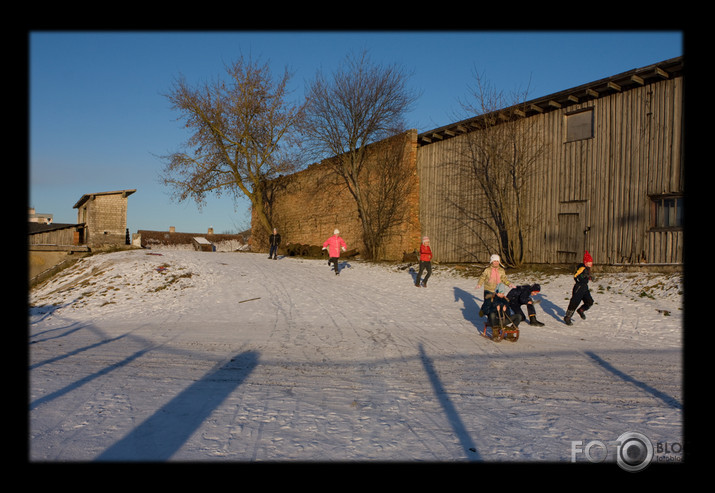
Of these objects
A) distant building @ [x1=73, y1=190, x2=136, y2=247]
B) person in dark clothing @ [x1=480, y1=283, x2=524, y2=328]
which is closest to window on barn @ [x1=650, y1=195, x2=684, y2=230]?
person in dark clothing @ [x1=480, y1=283, x2=524, y2=328]

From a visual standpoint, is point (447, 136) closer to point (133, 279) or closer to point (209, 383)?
point (133, 279)

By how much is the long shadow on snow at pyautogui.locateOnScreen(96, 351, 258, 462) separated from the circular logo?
12.7ft

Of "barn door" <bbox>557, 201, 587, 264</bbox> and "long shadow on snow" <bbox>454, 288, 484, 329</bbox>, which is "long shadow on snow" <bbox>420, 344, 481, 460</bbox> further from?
"barn door" <bbox>557, 201, 587, 264</bbox>

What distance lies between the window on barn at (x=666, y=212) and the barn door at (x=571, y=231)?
230cm

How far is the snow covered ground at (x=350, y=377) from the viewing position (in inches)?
180

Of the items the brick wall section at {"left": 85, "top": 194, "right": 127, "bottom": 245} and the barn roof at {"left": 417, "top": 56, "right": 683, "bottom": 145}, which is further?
the brick wall section at {"left": 85, "top": 194, "right": 127, "bottom": 245}

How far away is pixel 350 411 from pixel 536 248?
50.4 ft

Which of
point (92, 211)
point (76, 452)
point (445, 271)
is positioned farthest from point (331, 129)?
point (76, 452)

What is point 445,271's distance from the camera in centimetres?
2033

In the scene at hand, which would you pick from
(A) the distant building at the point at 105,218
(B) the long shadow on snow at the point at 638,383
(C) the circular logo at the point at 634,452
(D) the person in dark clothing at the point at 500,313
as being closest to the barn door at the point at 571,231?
(D) the person in dark clothing at the point at 500,313

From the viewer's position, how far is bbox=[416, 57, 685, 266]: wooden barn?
1495 cm

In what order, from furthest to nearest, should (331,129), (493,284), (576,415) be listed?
(331,129)
(493,284)
(576,415)

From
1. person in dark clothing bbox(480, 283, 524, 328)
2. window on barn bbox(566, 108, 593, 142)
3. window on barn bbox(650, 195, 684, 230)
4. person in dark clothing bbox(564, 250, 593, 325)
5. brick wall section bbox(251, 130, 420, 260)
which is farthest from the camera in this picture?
brick wall section bbox(251, 130, 420, 260)

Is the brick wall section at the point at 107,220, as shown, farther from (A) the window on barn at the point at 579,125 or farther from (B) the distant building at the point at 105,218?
(A) the window on barn at the point at 579,125
